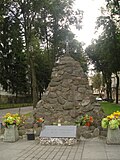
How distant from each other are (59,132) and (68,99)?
164 inches

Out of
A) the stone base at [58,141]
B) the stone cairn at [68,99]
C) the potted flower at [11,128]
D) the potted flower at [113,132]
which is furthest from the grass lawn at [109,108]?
the stone base at [58,141]

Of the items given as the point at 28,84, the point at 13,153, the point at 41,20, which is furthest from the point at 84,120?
the point at 28,84

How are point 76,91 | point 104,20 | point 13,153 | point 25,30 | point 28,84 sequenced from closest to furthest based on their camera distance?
point 13,153 → point 76,91 → point 25,30 → point 104,20 → point 28,84

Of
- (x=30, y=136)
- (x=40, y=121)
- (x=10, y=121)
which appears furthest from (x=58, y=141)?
(x=40, y=121)

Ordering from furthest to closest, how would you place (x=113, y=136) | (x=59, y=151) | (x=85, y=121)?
(x=85, y=121), (x=113, y=136), (x=59, y=151)

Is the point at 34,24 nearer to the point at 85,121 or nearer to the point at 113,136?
the point at 85,121

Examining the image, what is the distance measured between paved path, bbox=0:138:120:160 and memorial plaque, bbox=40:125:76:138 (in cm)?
50

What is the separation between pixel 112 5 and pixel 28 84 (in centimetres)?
3787

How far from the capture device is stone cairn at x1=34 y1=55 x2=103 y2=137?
17.6 m

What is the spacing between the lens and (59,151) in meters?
12.1

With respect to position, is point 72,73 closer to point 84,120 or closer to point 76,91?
point 76,91

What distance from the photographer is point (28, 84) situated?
72.4 m

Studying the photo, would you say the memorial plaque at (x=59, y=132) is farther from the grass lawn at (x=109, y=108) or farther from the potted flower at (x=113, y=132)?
the grass lawn at (x=109, y=108)

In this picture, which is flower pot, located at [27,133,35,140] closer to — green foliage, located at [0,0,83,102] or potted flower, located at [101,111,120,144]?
Answer: potted flower, located at [101,111,120,144]
